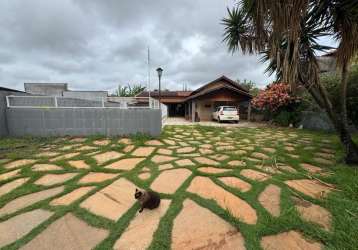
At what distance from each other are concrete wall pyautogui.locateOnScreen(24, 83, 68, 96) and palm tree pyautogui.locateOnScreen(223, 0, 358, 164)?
1496 cm

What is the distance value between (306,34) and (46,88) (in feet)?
57.1

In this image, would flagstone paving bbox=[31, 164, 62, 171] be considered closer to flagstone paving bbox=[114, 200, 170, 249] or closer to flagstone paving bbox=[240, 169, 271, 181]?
flagstone paving bbox=[114, 200, 170, 249]

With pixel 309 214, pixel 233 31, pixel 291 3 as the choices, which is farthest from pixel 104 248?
pixel 233 31

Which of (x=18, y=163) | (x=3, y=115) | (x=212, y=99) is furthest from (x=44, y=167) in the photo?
(x=212, y=99)

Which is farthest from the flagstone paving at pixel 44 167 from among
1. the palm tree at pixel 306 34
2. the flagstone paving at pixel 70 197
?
the palm tree at pixel 306 34

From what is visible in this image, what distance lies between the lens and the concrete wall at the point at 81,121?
230 inches

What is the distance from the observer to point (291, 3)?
110 inches

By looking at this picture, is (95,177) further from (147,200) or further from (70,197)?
(147,200)

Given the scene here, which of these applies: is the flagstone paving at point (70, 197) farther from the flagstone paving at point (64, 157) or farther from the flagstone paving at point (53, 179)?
the flagstone paving at point (64, 157)

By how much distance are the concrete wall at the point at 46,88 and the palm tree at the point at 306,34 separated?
14964 millimetres

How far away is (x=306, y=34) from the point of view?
12.3ft

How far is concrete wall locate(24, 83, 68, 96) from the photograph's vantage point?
13789mm

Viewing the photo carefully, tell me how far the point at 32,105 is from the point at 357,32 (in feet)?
28.8

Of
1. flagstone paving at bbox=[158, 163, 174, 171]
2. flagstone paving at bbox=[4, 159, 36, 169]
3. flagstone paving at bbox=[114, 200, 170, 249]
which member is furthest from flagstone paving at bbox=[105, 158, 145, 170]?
flagstone paving at bbox=[4, 159, 36, 169]
